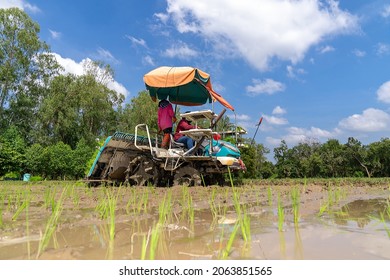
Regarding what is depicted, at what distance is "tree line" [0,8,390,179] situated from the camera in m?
25.8

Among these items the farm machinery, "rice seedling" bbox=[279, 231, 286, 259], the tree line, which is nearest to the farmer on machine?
the farm machinery

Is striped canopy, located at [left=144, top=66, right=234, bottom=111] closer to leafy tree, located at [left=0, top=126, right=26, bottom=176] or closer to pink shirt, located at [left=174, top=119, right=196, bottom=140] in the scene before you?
pink shirt, located at [left=174, top=119, right=196, bottom=140]

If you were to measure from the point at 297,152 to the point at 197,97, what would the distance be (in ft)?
134

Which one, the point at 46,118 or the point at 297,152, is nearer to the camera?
the point at 46,118

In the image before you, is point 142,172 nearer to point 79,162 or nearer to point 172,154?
point 172,154

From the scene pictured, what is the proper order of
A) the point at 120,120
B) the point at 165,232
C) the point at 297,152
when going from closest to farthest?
the point at 165,232 < the point at 120,120 < the point at 297,152

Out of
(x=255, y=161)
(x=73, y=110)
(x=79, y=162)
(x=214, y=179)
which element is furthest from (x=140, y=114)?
(x=214, y=179)

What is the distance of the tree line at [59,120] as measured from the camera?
2580 cm

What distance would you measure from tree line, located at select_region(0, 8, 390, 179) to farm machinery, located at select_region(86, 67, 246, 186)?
16670 mm

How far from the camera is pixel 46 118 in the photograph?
31203 millimetres

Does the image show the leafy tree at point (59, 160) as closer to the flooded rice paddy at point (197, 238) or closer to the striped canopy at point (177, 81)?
the striped canopy at point (177, 81)

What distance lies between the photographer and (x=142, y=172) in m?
8.03
